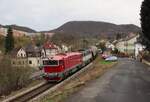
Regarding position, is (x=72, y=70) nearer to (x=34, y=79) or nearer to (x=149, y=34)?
(x=34, y=79)

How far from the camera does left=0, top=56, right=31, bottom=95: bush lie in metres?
43.8

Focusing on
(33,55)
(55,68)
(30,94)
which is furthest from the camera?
→ (33,55)

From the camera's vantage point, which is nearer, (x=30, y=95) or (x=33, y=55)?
(x=30, y=95)

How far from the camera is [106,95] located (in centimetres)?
2433

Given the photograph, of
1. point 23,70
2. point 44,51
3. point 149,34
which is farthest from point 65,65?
point 44,51

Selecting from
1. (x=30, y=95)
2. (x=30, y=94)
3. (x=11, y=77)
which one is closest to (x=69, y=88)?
(x=30, y=95)

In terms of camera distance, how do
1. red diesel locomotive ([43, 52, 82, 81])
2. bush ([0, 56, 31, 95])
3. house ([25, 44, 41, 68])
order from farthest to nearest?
house ([25, 44, 41, 68]) → red diesel locomotive ([43, 52, 82, 81]) → bush ([0, 56, 31, 95])

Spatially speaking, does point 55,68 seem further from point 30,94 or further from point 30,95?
point 30,95

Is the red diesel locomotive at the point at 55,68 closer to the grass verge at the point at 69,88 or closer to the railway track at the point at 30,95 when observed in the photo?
the railway track at the point at 30,95

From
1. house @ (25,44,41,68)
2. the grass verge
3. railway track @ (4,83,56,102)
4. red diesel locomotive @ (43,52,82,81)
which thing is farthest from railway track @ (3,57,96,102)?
house @ (25,44,41,68)

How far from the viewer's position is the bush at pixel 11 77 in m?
43.8

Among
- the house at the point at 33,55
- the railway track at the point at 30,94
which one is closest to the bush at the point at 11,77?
the railway track at the point at 30,94

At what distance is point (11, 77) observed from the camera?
4656 cm

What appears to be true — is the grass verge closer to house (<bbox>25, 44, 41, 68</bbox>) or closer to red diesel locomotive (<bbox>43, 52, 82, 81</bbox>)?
red diesel locomotive (<bbox>43, 52, 82, 81</bbox>)
